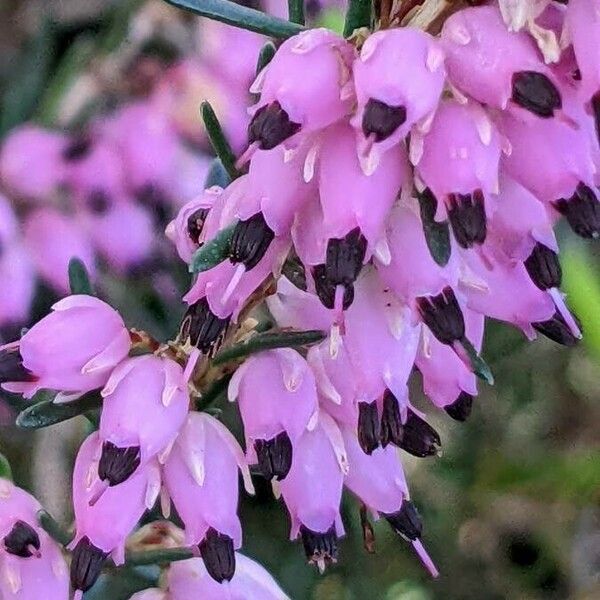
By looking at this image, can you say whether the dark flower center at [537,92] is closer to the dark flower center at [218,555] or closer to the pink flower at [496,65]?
the pink flower at [496,65]

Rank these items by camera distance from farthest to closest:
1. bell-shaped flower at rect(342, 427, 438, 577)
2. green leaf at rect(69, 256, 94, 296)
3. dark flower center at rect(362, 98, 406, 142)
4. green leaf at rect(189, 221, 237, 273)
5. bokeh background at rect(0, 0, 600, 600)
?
bokeh background at rect(0, 0, 600, 600)
green leaf at rect(69, 256, 94, 296)
bell-shaped flower at rect(342, 427, 438, 577)
green leaf at rect(189, 221, 237, 273)
dark flower center at rect(362, 98, 406, 142)

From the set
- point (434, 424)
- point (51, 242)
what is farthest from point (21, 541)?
point (434, 424)

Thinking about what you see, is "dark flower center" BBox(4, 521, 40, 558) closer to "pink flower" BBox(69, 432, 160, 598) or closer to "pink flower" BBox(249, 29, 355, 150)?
"pink flower" BBox(69, 432, 160, 598)

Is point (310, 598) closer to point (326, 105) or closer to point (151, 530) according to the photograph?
point (151, 530)

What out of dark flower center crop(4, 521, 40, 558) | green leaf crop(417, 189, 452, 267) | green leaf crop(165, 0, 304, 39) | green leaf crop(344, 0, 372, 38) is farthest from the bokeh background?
green leaf crop(417, 189, 452, 267)

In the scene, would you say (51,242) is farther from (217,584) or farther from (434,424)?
(217,584)

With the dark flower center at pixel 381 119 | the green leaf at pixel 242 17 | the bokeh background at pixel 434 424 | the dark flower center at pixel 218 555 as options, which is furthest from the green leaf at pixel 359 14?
the bokeh background at pixel 434 424
